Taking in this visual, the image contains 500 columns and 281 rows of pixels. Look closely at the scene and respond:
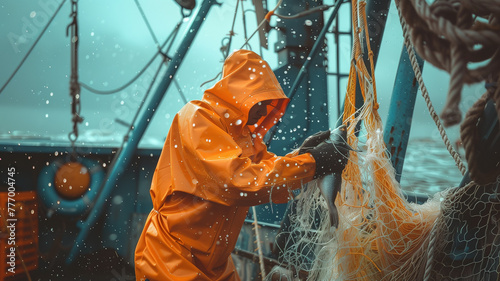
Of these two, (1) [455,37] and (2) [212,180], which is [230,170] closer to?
(2) [212,180]

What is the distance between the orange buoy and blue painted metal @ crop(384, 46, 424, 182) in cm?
430

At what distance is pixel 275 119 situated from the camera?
2.62 m

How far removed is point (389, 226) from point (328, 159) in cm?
57

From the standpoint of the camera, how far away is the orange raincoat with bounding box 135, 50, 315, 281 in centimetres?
182

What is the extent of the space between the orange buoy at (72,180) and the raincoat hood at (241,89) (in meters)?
4.04

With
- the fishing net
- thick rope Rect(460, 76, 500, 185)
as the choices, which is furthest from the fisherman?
thick rope Rect(460, 76, 500, 185)

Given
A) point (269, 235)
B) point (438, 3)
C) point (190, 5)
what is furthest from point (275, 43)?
point (438, 3)

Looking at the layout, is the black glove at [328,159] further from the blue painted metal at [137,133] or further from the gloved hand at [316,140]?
the blue painted metal at [137,133]

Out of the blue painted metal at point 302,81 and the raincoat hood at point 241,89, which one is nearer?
the raincoat hood at point 241,89

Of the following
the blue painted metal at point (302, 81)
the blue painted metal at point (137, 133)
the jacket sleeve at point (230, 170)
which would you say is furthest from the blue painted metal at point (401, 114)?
the blue painted metal at point (137, 133)

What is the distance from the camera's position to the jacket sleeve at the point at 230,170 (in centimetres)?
177

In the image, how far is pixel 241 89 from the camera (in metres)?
2.12

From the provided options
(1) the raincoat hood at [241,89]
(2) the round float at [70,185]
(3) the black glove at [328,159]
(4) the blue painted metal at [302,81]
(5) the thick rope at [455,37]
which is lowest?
(2) the round float at [70,185]

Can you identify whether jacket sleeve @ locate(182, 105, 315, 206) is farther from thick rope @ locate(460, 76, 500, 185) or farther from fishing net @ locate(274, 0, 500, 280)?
thick rope @ locate(460, 76, 500, 185)
